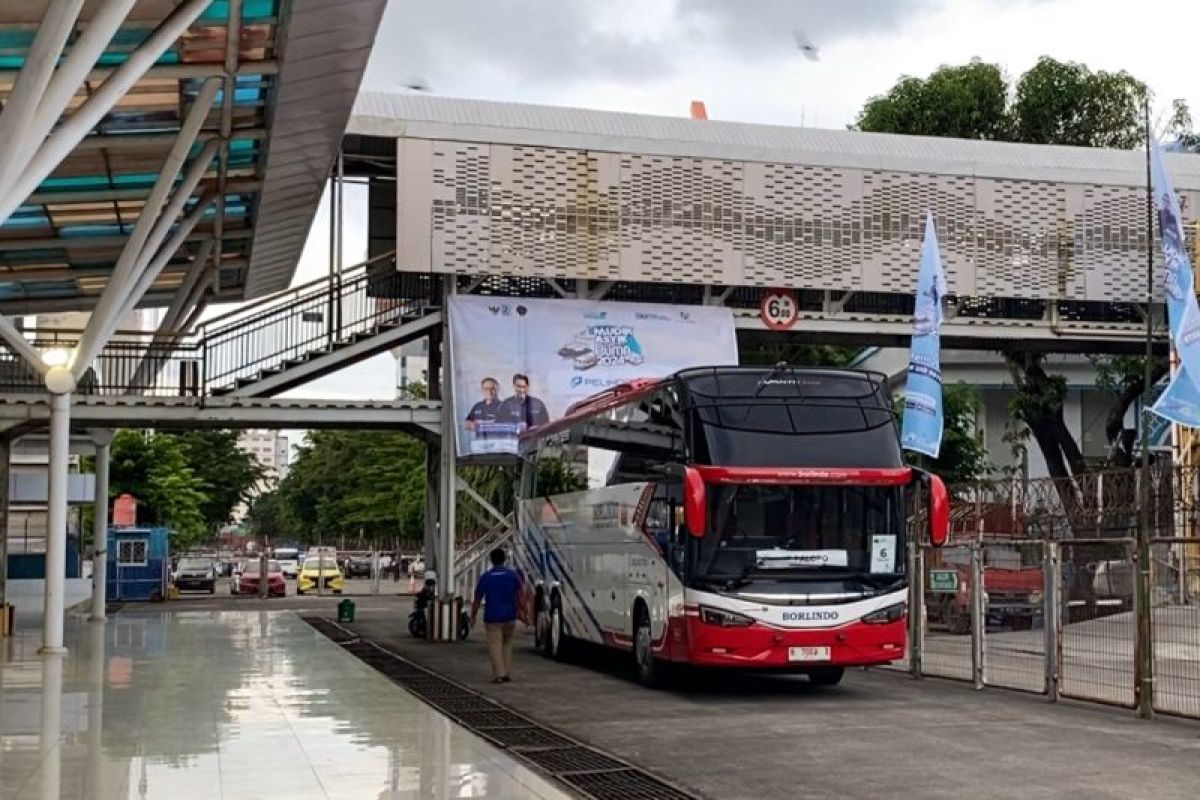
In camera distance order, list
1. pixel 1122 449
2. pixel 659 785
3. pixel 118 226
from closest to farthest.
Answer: pixel 659 785 < pixel 118 226 < pixel 1122 449

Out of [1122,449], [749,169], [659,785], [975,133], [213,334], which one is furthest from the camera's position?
[975,133]

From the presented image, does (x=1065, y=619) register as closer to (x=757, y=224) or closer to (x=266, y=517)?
(x=757, y=224)

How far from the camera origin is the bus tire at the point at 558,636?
72.6 feet

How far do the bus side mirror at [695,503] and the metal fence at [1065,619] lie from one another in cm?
365

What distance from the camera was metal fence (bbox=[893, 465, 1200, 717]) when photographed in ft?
46.4

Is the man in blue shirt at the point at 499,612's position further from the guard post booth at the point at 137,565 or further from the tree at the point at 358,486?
the tree at the point at 358,486

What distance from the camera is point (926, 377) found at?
71.5 ft

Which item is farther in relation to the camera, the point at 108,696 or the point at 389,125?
the point at 389,125

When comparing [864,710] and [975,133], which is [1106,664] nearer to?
[864,710]

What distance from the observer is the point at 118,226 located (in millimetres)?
23000

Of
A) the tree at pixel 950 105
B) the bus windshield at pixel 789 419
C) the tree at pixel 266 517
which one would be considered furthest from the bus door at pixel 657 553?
the tree at pixel 266 517

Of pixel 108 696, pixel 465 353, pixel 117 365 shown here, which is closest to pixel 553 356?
pixel 465 353

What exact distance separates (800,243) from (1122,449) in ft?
55.1

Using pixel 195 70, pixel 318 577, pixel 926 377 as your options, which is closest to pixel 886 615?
pixel 926 377
